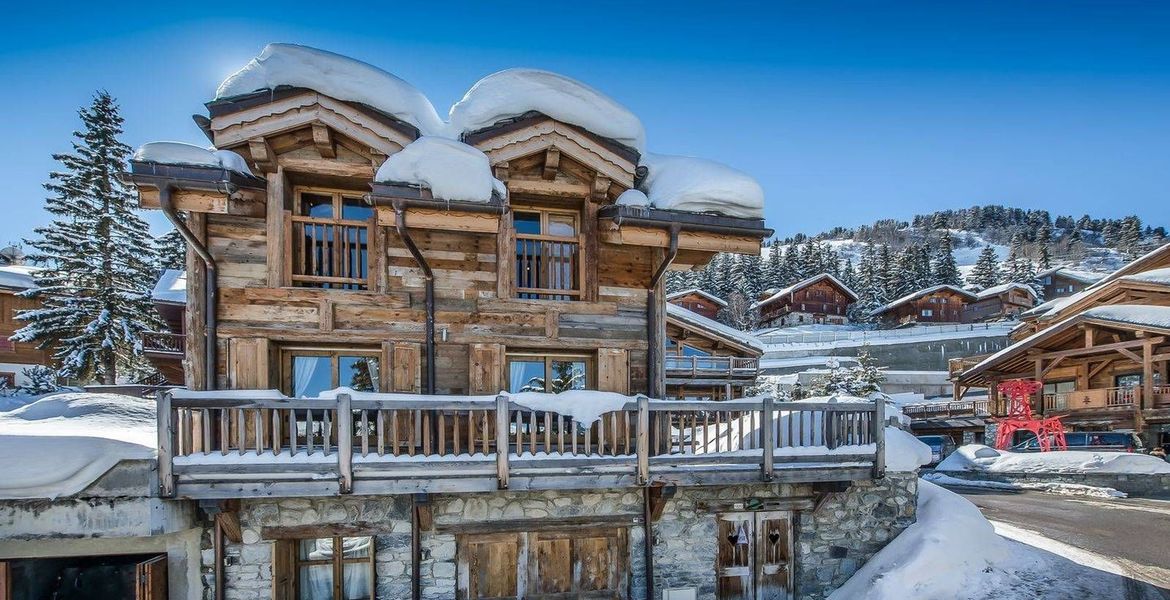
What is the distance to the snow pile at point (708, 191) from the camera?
934cm

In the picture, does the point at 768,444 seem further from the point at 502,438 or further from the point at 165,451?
the point at 165,451

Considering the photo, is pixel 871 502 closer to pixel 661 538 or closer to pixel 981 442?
pixel 661 538

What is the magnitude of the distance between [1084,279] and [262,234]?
84.6 meters

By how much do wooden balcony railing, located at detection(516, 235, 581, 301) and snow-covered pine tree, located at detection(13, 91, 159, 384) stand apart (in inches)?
768

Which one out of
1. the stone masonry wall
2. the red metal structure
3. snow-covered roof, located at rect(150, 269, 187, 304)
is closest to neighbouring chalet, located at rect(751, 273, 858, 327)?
the red metal structure

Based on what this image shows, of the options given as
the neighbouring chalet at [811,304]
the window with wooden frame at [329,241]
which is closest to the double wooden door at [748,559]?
the window with wooden frame at [329,241]

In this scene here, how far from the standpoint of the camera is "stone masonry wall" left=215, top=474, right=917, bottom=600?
7.93 m

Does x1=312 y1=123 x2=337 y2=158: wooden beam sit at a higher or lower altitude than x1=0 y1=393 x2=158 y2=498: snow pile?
higher

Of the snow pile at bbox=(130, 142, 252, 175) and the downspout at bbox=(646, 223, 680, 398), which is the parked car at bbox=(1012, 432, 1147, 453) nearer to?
the downspout at bbox=(646, 223, 680, 398)

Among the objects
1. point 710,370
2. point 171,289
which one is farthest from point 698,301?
point 171,289

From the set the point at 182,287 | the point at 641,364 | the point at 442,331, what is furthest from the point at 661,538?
the point at 182,287

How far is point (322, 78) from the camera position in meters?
8.55

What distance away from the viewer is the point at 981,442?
100 feet

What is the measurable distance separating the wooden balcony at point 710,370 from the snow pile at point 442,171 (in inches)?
764
